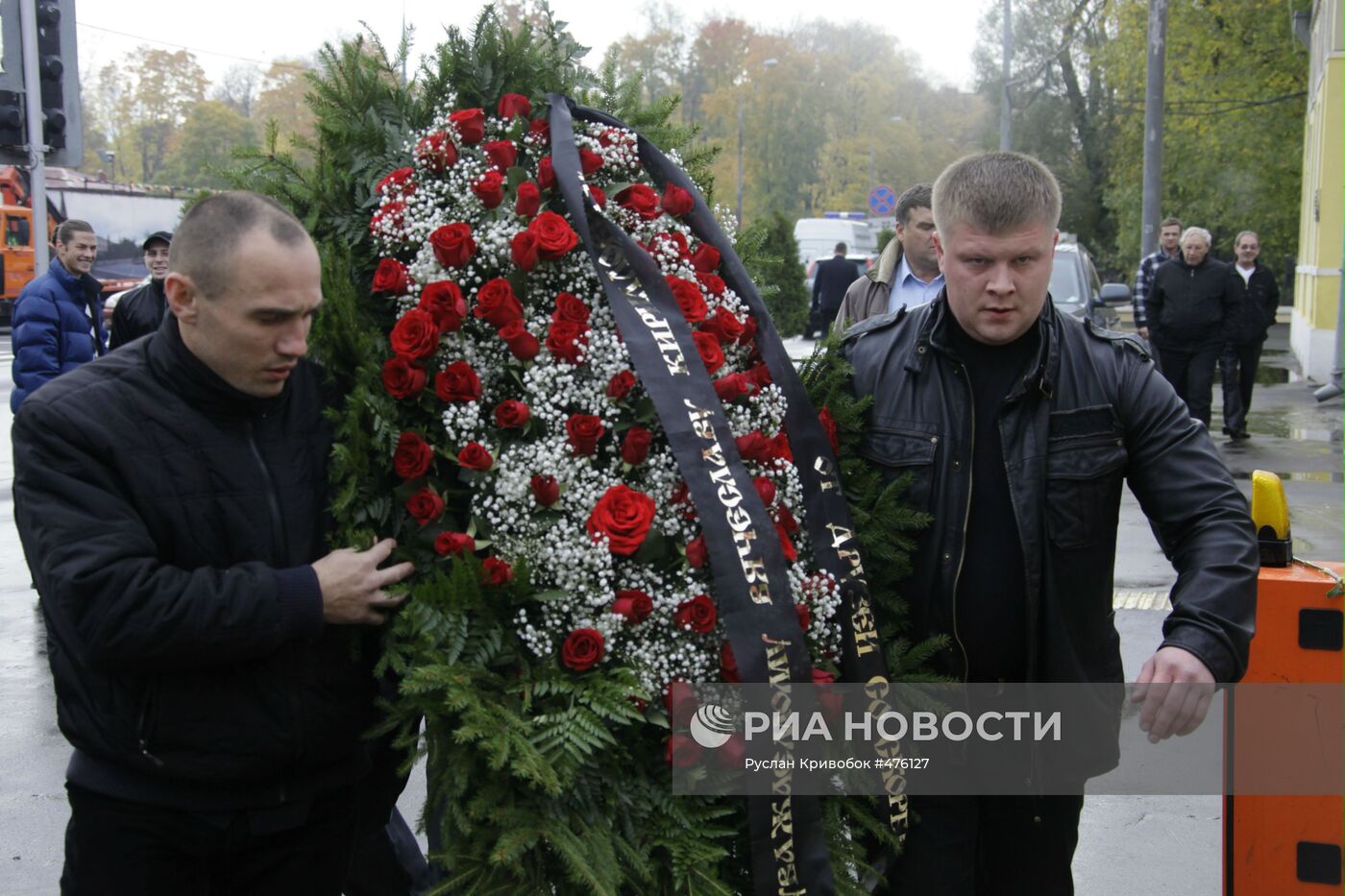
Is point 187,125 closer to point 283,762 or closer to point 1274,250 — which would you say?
point 1274,250

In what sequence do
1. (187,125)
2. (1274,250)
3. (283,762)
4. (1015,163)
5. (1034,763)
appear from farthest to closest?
1. (187,125)
2. (1274,250)
3. (1034,763)
4. (1015,163)
5. (283,762)

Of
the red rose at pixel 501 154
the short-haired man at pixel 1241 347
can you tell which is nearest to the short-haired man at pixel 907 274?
the red rose at pixel 501 154

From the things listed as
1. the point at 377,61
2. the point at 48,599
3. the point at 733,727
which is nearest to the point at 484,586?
the point at 733,727

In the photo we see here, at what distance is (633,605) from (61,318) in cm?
683

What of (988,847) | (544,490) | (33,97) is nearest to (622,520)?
(544,490)

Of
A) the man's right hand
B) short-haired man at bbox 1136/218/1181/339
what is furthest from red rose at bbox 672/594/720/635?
short-haired man at bbox 1136/218/1181/339

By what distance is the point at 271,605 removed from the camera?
7.66ft

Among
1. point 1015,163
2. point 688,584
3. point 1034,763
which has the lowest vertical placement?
point 1034,763

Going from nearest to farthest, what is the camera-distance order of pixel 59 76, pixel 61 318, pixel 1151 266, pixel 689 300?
pixel 689 300 < pixel 61 318 < pixel 59 76 < pixel 1151 266

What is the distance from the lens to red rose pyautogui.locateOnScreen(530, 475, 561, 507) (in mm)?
2590

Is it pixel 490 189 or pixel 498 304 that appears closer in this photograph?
pixel 498 304

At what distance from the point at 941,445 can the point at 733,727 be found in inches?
30.8

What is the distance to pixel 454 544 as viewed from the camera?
8.25ft

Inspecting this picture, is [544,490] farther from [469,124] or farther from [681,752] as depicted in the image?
[469,124]
